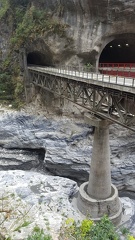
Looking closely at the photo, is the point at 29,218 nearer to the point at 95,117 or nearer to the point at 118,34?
the point at 95,117

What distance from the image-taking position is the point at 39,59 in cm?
2850

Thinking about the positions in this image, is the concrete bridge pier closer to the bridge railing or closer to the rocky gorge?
the rocky gorge

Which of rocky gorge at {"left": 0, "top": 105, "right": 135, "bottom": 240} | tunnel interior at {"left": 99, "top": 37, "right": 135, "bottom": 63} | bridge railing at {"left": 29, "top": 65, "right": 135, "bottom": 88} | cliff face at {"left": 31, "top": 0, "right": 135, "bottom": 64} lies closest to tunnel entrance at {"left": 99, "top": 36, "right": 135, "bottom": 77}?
tunnel interior at {"left": 99, "top": 37, "right": 135, "bottom": 63}

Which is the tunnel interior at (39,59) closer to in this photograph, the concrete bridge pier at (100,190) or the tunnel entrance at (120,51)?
A: the tunnel entrance at (120,51)

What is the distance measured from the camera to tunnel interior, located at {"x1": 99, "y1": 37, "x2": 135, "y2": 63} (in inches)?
1101

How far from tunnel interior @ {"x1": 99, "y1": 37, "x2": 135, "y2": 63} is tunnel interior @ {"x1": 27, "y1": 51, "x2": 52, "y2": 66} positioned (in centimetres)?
919

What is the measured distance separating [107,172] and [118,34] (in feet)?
55.7

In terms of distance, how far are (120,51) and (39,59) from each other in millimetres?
12598

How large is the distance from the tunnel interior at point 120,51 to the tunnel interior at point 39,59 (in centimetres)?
919

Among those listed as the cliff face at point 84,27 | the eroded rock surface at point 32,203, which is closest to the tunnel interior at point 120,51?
the cliff face at point 84,27

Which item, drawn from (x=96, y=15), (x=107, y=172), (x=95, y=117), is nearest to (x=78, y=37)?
(x=96, y=15)

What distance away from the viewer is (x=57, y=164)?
72.6ft

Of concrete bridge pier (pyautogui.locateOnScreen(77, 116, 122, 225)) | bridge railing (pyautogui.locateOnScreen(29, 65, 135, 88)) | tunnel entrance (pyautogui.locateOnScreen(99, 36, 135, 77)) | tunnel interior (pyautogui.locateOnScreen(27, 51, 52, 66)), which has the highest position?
tunnel entrance (pyautogui.locateOnScreen(99, 36, 135, 77))

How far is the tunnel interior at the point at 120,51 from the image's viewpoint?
28.0m
